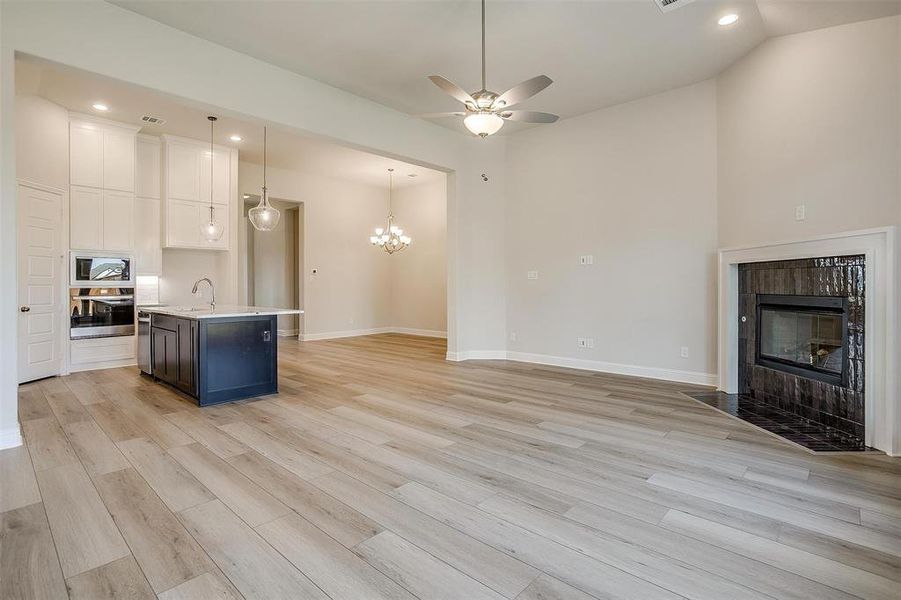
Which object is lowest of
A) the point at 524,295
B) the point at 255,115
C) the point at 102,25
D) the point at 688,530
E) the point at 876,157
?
the point at 688,530

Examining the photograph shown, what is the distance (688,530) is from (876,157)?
125 inches

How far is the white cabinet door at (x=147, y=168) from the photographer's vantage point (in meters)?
6.43

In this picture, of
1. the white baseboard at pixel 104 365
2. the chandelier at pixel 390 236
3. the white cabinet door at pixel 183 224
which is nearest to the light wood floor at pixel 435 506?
the white baseboard at pixel 104 365

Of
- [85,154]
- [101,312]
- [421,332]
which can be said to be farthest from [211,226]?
[421,332]

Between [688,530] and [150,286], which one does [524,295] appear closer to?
[688,530]

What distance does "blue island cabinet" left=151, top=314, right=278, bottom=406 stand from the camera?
413 centimetres

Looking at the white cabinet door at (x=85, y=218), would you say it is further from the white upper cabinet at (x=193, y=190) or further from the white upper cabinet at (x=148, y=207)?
the white upper cabinet at (x=193, y=190)

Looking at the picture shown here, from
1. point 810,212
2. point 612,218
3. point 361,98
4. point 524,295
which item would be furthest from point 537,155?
point 810,212

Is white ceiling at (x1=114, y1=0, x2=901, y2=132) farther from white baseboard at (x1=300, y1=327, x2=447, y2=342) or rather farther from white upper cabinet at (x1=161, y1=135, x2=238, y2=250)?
white baseboard at (x1=300, y1=327, x2=447, y2=342)

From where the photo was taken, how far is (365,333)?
10.2m

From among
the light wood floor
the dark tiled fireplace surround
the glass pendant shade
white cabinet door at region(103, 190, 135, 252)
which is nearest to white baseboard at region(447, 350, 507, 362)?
the light wood floor

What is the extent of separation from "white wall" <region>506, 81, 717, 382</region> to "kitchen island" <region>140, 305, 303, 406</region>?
3.77 metres

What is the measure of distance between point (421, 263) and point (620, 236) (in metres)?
5.39

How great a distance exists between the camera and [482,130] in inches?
148
